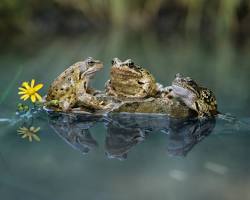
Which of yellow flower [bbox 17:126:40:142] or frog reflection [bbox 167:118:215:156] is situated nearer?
frog reflection [bbox 167:118:215:156]

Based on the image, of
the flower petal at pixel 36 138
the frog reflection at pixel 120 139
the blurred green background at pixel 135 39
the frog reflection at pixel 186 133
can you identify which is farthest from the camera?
the blurred green background at pixel 135 39

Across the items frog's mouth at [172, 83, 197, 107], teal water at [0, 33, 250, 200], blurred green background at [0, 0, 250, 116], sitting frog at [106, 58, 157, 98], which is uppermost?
blurred green background at [0, 0, 250, 116]

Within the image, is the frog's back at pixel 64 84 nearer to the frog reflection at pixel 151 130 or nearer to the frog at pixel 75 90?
the frog at pixel 75 90

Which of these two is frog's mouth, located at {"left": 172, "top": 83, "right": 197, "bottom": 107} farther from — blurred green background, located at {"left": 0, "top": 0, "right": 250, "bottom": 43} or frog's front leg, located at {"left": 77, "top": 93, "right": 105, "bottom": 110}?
blurred green background, located at {"left": 0, "top": 0, "right": 250, "bottom": 43}

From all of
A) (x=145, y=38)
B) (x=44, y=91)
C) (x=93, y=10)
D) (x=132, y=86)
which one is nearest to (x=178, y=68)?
(x=44, y=91)

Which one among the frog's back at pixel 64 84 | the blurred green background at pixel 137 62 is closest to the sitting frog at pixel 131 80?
the frog's back at pixel 64 84

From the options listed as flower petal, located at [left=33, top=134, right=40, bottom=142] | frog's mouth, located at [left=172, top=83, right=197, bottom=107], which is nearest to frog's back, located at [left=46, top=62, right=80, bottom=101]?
flower petal, located at [left=33, top=134, right=40, bottom=142]

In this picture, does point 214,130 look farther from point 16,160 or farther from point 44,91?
point 44,91

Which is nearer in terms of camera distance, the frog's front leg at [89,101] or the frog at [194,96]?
the frog at [194,96]
